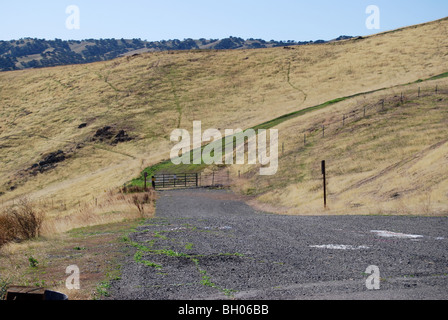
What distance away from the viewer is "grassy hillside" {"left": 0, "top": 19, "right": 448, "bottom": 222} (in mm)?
44000

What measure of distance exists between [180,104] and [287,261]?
75.8 meters

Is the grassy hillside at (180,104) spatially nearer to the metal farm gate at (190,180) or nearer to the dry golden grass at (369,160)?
the dry golden grass at (369,160)

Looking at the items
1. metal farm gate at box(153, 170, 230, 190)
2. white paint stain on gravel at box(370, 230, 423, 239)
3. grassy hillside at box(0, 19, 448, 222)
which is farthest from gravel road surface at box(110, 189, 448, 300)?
metal farm gate at box(153, 170, 230, 190)

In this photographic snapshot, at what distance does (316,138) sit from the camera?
4694cm

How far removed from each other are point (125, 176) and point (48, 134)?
3106 centimetres

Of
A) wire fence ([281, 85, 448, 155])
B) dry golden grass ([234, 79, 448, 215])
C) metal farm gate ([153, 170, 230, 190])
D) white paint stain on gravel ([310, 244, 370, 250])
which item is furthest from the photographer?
metal farm gate ([153, 170, 230, 190])

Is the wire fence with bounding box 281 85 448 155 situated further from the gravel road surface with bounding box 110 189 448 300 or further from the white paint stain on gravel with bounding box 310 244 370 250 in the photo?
the white paint stain on gravel with bounding box 310 244 370 250

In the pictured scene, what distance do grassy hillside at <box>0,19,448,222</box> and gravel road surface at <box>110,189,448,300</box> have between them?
17485mm

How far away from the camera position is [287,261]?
33.7 feet

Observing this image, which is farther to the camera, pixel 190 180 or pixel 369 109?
pixel 190 180

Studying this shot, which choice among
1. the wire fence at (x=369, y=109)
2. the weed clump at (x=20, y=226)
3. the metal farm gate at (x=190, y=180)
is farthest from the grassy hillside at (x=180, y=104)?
the weed clump at (x=20, y=226)

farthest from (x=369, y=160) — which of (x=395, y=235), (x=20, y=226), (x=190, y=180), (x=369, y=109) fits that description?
(x=20, y=226)

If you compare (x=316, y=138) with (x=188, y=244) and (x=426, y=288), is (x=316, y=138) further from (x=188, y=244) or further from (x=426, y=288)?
(x=426, y=288)

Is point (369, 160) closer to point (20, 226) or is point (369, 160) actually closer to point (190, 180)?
point (190, 180)
